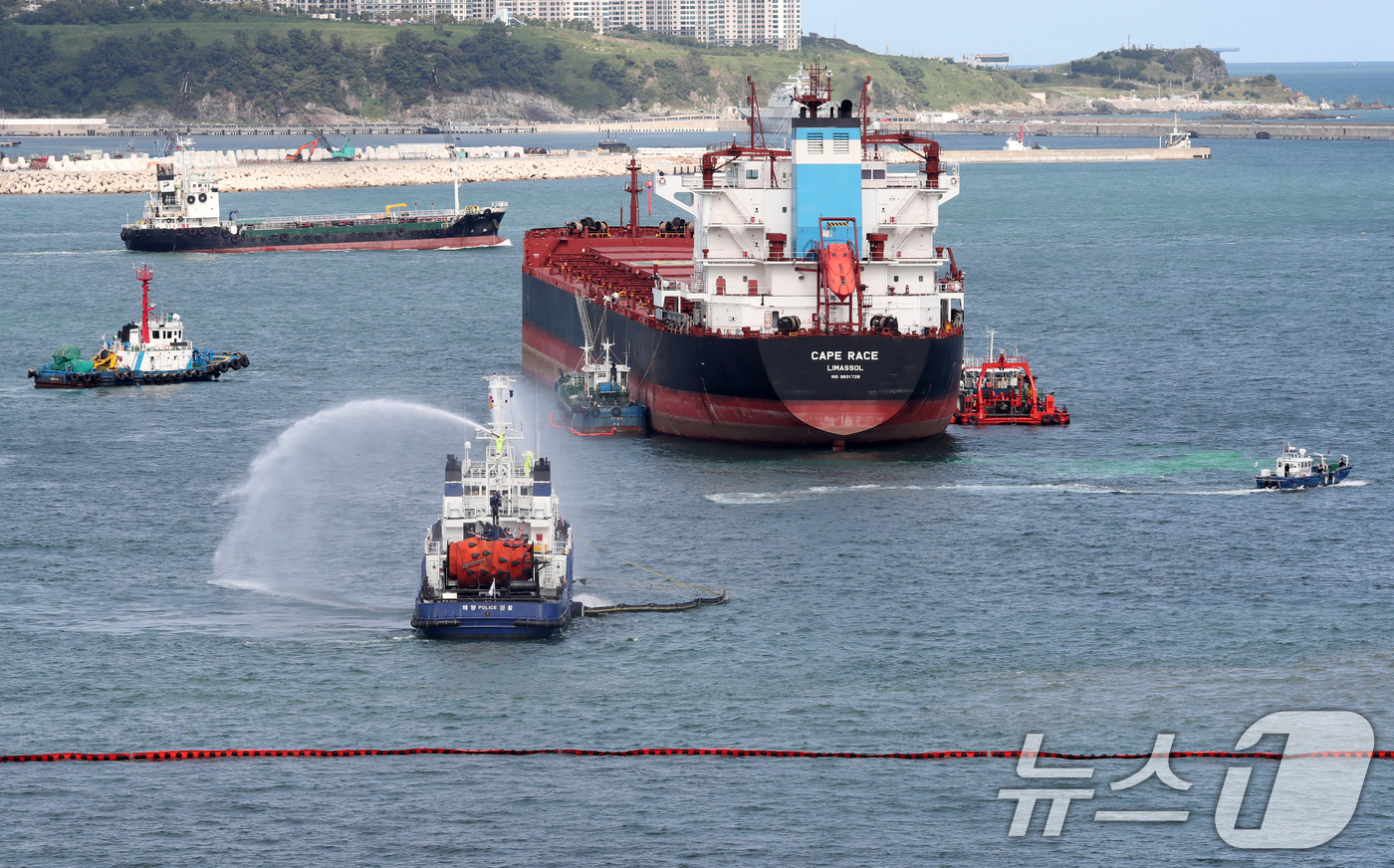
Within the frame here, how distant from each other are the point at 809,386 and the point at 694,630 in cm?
2347

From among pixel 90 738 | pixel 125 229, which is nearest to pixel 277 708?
pixel 90 738

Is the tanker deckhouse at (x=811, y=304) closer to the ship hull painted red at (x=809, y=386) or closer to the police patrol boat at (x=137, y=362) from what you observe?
the ship hull painted red at (x=809, y=386)

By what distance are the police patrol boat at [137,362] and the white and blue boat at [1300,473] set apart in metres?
59.3

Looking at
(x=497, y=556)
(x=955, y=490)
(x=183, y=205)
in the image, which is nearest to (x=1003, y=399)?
(x=955, y=490)

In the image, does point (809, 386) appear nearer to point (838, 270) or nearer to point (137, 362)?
point (838, 270)

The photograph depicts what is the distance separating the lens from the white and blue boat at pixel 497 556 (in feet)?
165

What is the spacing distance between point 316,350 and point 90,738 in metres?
72.1

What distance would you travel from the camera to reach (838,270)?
250 feet

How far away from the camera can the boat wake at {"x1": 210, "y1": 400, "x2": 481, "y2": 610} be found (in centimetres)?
5747

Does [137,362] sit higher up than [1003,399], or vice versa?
[137,362]

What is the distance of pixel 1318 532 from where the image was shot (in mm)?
63562

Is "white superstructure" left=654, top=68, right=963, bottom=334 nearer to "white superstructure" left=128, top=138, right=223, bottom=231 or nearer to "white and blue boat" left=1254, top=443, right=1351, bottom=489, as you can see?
"white and blue boat" left=1254, top=443, right=1351, bottom=489

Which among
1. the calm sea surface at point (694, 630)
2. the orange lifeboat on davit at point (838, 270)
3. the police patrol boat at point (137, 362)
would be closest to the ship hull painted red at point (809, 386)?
the calm sea surface at point (694, 630)

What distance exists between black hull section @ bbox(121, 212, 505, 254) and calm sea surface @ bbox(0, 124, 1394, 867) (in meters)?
90.0
